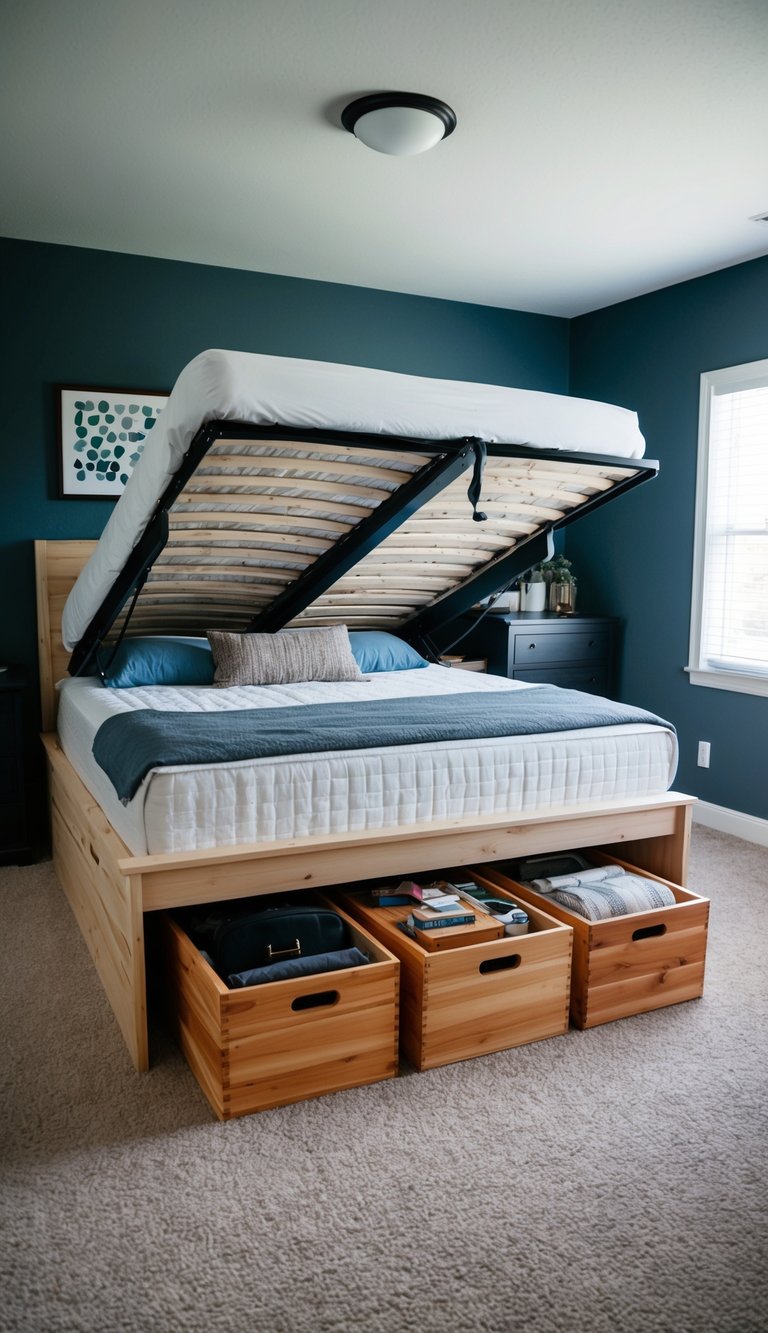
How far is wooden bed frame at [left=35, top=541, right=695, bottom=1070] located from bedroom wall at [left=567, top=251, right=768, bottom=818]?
1.34 m

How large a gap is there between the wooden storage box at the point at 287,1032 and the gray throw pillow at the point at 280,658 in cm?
132

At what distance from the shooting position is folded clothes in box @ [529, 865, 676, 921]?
238 cm

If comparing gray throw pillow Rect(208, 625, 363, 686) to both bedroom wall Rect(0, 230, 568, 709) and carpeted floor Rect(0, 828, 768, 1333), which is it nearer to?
bedroom wall Rect(0, 230, 568, 709)

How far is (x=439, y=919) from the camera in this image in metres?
2.24

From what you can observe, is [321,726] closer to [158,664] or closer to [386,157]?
[158,664]

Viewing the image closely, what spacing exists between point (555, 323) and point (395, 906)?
352cm

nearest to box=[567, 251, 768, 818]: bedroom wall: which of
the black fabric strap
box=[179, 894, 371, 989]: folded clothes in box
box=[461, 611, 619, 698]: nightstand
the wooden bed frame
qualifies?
box=[461, 611, 619, 698]: nightstand

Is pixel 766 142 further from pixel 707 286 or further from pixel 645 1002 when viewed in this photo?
pixel 645 1002

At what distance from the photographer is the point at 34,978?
8.59ft

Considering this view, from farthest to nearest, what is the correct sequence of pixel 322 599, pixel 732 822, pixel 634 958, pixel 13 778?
pixel 732 822, pixel 322 599, pixel 13 778, pixel 634 958

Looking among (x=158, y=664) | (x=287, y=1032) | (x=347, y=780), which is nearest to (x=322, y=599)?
(x=158, y=664)

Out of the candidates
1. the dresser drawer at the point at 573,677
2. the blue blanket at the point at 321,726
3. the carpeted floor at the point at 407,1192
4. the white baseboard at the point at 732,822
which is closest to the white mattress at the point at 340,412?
the blue blanket at the point at 321,726

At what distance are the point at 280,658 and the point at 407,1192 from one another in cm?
197

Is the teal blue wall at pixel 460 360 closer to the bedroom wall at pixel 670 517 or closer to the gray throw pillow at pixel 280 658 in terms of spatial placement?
the bedroom wall at pixel 670 517
